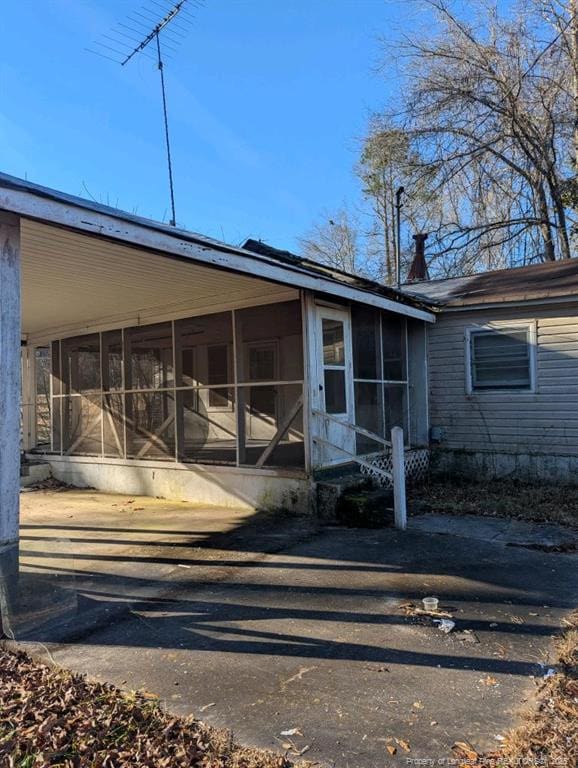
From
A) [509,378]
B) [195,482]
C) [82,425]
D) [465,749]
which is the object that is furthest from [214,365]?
[465,749]

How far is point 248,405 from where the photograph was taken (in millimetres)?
7953

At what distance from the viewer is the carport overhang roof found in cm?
356

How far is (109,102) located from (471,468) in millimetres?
11980

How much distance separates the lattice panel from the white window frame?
1.38 m

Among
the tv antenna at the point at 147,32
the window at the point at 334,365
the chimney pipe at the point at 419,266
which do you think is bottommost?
the window at the point at 334,365

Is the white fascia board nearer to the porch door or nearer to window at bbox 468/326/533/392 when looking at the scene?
the porch door

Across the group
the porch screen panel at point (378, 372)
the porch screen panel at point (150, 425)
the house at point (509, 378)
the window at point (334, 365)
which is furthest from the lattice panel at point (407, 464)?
the porch screen panel at point (150, 425)

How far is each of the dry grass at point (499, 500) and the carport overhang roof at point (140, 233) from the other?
3109 millimetres

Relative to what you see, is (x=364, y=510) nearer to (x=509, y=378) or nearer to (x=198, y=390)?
(x=198, y=390)

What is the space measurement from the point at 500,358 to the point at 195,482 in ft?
17.8

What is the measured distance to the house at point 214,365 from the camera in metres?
6.15

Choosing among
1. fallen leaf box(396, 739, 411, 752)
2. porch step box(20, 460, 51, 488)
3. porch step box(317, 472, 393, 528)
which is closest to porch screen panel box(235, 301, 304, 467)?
porch step box(317, 472, 393, 528)

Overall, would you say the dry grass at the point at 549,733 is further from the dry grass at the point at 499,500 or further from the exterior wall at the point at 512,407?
the exterior wall at the point at 512,407

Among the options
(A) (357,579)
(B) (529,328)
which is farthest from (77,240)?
(B) (529,328)
